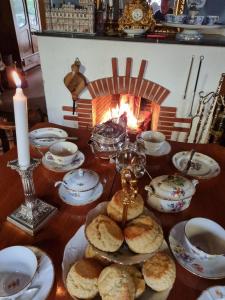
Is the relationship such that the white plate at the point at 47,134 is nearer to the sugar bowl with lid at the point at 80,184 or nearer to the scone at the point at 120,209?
the sugar bowl with lid at the point at 80,184

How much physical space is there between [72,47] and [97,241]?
1.55 metres

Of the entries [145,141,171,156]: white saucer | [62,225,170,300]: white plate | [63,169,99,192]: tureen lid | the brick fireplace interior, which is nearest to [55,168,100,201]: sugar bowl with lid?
[63,169,99,192]: tureen lid

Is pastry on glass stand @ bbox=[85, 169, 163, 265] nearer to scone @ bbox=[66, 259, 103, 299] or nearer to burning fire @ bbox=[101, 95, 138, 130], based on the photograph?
scone @ bbox=[66, 259, 103, 299]

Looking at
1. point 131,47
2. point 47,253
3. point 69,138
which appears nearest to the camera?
point 47,253

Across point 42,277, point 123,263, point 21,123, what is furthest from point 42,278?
point 21,123

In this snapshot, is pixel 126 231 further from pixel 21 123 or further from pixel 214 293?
pixel 21 123

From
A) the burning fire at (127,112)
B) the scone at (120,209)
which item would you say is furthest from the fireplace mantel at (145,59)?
the scone at (120,209)

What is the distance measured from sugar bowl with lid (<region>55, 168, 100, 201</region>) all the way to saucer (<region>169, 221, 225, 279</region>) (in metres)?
0.30

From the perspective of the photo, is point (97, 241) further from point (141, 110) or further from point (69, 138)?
point (141, 110)

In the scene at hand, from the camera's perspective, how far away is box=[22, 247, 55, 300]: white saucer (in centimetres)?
58

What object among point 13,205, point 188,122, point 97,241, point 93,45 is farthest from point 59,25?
point 97,241

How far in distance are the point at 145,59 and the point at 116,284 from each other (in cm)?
153

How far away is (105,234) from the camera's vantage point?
1.80 ft

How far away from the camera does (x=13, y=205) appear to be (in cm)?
83
